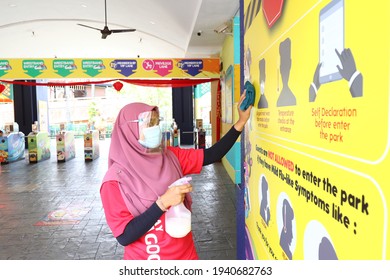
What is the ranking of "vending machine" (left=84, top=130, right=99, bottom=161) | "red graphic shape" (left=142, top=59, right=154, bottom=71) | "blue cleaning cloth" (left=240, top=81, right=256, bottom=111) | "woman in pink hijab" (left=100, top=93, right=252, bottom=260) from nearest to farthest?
"woman in pink hijab" (left=100, top=93, right=252, bottom=260), "blue cleaning cloth" (left=240, top=81, right=256, bottom=111), "red graphic shape" (left=142, top=59, right=154, bottom=71), "vending machine" (left=84, top=130, right=99, bottom=161)

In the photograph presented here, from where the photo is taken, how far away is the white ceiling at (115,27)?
6685 millimetres

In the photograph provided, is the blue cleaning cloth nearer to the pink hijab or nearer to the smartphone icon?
the pink hijab

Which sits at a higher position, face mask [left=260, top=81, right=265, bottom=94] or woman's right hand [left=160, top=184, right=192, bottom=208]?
face mask [left=260, top=81, right=265, bottom=94]

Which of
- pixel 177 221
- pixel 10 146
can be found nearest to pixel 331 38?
pixel 177 221

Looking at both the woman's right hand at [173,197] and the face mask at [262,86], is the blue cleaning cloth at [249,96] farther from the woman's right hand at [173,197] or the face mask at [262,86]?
the woman's right hand at [173,197]

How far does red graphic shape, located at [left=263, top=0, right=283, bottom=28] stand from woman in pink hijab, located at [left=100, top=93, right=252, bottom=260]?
62cm

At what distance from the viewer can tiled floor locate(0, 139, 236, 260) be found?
3428 mm

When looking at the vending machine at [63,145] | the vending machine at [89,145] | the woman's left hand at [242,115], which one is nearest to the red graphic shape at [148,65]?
the vending machine at [89,145]

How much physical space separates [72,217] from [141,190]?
3480 mm

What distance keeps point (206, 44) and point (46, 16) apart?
4420mm

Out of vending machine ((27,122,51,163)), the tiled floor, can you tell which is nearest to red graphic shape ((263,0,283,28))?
the tiled floor

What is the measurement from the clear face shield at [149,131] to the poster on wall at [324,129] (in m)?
0.47

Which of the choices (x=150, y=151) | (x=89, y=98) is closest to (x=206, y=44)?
(x=150, y=151)

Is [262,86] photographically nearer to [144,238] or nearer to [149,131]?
[149,131]
